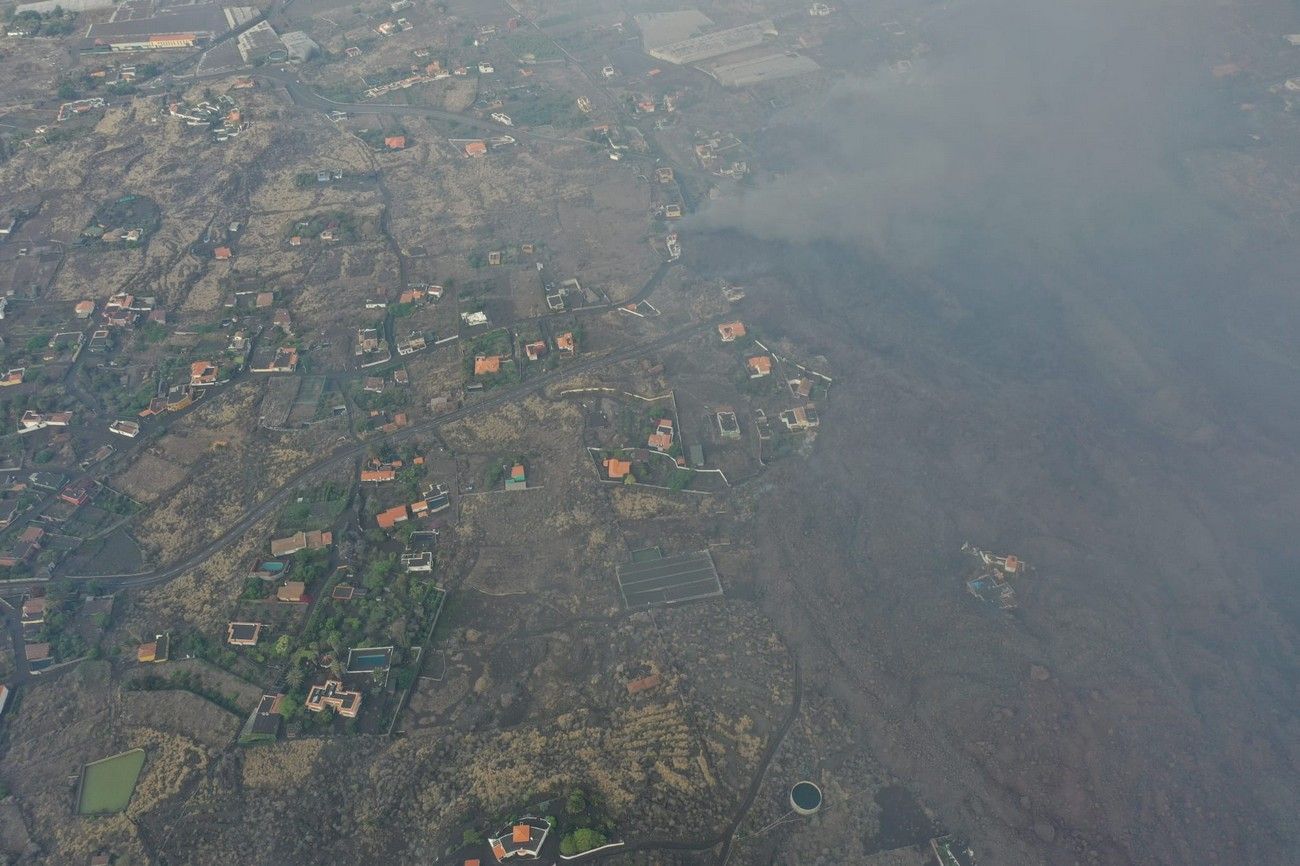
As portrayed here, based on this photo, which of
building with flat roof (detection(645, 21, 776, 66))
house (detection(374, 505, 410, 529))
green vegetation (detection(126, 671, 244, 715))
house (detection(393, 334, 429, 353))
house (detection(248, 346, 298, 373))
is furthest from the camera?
building with flat roof (detection(645, 21, 776, 66))

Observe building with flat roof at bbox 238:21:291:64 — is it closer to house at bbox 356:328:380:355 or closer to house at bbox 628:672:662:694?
house at bbox 356:328:380:355

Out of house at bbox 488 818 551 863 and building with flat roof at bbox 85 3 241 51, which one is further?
building with flat roof at bbox 85 3 241 51

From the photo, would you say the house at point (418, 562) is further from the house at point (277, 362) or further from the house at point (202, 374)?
the house at point (202, 374)

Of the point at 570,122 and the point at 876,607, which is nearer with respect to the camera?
the point at 876,607

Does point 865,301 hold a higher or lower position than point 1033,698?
higher

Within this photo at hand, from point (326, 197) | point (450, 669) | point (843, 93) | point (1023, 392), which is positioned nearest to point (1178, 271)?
point (1023, 392)

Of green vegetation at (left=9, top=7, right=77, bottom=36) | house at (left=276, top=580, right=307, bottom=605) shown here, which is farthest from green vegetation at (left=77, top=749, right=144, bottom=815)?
green vegetation at (left=9, top=7, right=77, bottom=36)

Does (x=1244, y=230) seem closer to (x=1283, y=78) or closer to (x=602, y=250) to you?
(x=1283, y=78)
